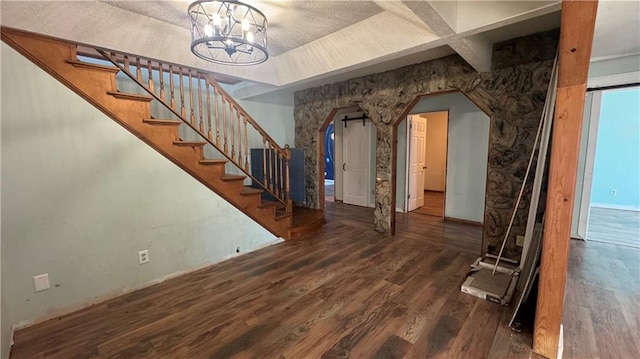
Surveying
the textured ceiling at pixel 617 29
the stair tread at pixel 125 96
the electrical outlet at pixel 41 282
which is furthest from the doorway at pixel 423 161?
the electrical outlet at pixel 41 282

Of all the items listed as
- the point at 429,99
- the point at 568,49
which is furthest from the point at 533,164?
the point at 429,99

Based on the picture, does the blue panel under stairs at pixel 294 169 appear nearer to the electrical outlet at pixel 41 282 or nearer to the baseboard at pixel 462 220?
the baseboard at pixel 462 220

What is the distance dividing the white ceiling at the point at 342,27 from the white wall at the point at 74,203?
0.55m

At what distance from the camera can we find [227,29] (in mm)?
2104

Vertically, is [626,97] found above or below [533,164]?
above

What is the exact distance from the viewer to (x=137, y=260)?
8.63 ft

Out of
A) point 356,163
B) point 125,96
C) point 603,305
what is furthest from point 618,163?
point 125,96

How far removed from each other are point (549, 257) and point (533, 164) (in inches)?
64.6

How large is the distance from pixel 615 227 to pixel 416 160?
132 inches

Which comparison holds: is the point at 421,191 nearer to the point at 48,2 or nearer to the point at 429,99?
the point at 429,99

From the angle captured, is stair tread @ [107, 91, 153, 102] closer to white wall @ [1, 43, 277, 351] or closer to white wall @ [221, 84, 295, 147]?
white wall @ [1, 43, 277, 351]

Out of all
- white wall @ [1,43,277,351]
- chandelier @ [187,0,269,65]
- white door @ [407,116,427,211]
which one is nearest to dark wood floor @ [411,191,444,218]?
white door @ [407,116,427,211]

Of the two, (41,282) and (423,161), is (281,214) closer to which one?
(41,282)

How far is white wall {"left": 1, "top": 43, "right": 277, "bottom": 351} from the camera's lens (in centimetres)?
204
